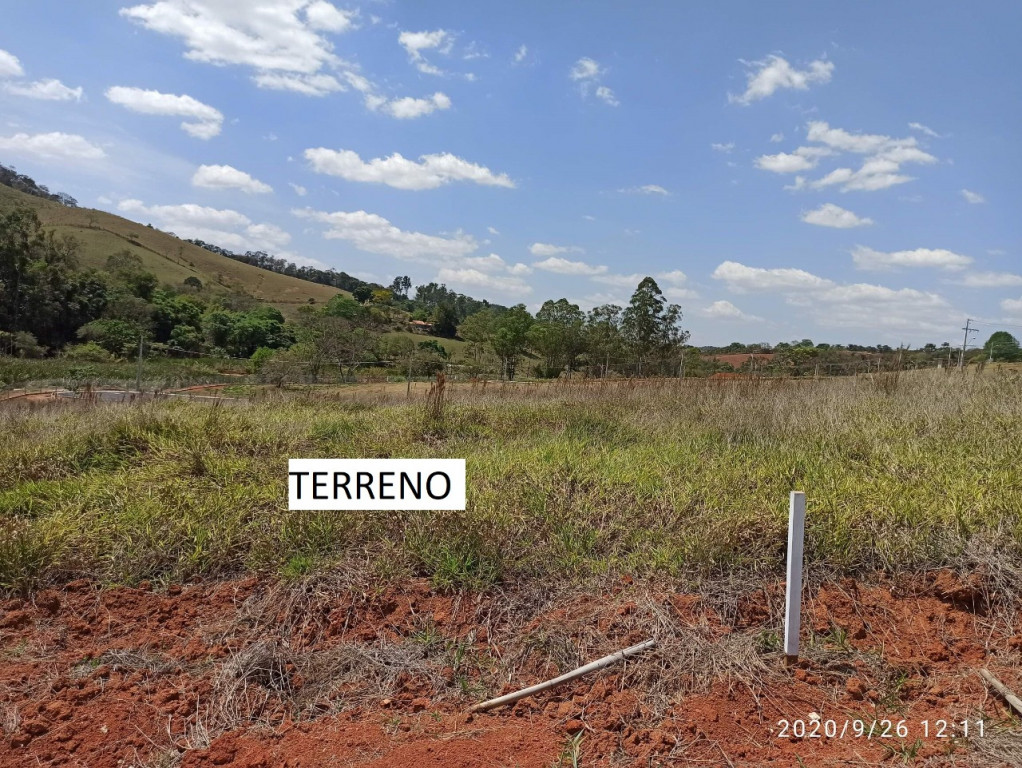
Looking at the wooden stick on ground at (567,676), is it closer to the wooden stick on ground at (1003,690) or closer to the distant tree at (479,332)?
the wooden stick on ground at (1003,690)

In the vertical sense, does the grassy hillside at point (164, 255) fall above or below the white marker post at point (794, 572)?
above

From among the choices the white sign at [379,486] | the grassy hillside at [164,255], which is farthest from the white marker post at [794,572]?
the grassy hillside at [164,255]

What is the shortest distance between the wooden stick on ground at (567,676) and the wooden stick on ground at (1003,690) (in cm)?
141

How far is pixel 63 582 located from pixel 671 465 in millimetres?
4371

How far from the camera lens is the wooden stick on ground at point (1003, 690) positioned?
92.0 inches

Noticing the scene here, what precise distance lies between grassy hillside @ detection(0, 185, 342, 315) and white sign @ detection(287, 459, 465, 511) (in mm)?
74020

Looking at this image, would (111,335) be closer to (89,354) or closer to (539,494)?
(89,354)

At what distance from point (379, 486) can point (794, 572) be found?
2738 millimetres

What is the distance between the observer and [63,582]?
3.48m

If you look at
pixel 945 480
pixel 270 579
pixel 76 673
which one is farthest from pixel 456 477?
pixel 945 480

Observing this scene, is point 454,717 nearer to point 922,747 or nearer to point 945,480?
point 922,747

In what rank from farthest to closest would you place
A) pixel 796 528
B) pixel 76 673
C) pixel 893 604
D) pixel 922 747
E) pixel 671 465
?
pixel 671 465 < pixel 893 604 < pixel 76 673 < pixel 796 528 < pixel 922 747

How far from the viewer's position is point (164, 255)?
8556 cm

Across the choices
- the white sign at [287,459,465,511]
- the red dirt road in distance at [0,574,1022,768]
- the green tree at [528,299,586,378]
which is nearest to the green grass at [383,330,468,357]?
the green tree at [528,299,586,378]
